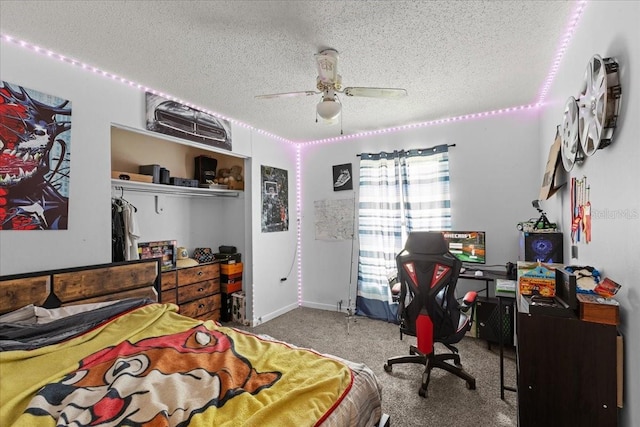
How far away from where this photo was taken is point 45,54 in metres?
2.14

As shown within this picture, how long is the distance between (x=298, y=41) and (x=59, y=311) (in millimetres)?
2365

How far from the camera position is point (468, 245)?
3498 millimetres

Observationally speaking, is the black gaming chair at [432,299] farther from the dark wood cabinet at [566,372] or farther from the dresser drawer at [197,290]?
the dresser drawer at [197,290]

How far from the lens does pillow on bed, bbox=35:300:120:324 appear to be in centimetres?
190

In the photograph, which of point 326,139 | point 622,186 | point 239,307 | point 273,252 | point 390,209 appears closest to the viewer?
point 622,186

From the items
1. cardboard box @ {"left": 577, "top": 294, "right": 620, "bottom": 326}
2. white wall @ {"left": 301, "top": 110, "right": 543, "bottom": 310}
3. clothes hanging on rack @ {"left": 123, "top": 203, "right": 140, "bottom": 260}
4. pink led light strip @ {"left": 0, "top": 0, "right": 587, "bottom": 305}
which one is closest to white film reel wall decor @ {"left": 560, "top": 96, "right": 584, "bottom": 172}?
pink led light strip @ {"left": 0, "top": 0, "right": 587, "bottom": 305}

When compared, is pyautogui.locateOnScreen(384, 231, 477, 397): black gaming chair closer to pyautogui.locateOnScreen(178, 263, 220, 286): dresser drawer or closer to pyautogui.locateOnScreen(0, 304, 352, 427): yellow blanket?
pyautogui.locateOnScreen(0, 304, 352, 427): yellow blanket

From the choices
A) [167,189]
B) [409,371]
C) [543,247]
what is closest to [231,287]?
[167,189]

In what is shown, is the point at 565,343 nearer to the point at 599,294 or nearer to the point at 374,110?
the point at 599,294

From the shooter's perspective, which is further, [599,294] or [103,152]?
[103,152]

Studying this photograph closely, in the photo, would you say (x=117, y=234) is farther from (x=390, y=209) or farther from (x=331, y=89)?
(x=390, y=209)

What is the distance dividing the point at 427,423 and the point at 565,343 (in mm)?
1176

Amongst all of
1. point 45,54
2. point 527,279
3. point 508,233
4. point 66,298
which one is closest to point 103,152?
point 45,54

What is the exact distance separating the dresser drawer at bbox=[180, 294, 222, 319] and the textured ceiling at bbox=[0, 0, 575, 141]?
2.32 m
